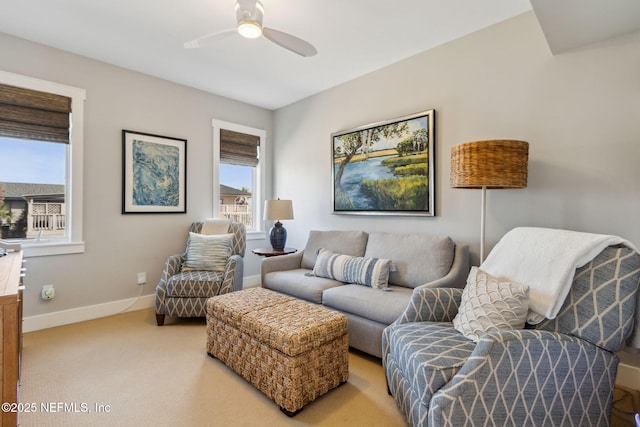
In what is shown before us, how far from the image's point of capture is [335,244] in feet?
10.8

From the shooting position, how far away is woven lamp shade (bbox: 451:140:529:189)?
1963 millimetres

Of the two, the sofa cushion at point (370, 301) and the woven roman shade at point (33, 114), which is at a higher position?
the woven roman shade at point (33, 114)

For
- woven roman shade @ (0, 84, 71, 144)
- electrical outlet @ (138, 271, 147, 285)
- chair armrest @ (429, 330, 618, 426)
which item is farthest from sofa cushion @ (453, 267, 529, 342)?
woven roman shade @ (0, 84, 71, 144)

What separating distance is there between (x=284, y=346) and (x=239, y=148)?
3.19 m

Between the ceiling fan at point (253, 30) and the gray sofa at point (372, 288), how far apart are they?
1.77 m

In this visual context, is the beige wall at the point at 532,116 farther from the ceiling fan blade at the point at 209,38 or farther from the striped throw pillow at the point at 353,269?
the ceiling fan blade at the point at 209,38

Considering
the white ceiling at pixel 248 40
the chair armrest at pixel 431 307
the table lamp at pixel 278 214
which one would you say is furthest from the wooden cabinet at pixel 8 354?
the table lamp at pixel 278 214

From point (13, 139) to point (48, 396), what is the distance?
90.9 inches

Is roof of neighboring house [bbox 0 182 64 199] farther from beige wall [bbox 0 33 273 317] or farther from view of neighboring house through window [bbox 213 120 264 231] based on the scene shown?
view of neighboring house through window [bbox 213 120 264 231]

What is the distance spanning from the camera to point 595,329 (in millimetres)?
1354

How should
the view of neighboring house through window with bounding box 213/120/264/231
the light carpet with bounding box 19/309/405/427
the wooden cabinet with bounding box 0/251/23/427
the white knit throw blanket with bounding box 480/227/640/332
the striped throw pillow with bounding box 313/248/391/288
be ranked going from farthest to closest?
Result: the view of neighboring house through window with bounding box 213/120/264/231, the striped throw pillow with bounding box 313/248/391/288, the light carpet with bounding box 19/309/405/427, the white knit throw blanket with bounding box 480/227/640/332, the wooden cabinet with bounding box 0/251/23/427

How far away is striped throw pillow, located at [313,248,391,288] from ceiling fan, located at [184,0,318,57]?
69.3 inches

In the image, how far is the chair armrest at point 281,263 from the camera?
3.25 m

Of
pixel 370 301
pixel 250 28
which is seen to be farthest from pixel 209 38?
pixel 370 301
